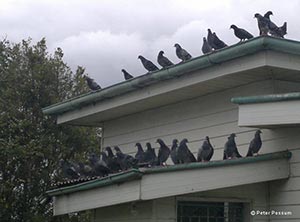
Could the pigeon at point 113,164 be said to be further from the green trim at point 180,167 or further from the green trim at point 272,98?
the green trim at point 272,98

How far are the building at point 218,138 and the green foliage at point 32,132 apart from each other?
5.32 metres

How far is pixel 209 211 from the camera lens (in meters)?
8.67

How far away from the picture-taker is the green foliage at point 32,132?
15164mm

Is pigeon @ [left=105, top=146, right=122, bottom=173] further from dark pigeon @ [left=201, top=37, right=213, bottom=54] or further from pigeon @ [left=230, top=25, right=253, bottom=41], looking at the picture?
pigeon @ [left=230, top=25, right=253, bottom=41]

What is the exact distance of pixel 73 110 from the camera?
12.1 meters

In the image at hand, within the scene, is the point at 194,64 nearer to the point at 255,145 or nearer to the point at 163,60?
→ the point at 163,60

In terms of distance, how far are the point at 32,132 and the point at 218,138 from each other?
7.50 metres

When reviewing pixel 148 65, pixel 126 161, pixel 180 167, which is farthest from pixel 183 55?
pixel 180 167

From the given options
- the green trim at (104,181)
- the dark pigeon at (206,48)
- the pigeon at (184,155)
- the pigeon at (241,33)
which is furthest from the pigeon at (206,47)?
the green trim at (104,181)

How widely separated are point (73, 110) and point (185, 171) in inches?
193

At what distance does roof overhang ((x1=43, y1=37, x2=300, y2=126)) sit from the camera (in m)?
7.96

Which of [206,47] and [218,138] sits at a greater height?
[206,47]

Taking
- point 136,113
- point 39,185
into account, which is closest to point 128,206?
point 136,113

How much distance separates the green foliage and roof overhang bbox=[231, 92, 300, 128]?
8255mm
